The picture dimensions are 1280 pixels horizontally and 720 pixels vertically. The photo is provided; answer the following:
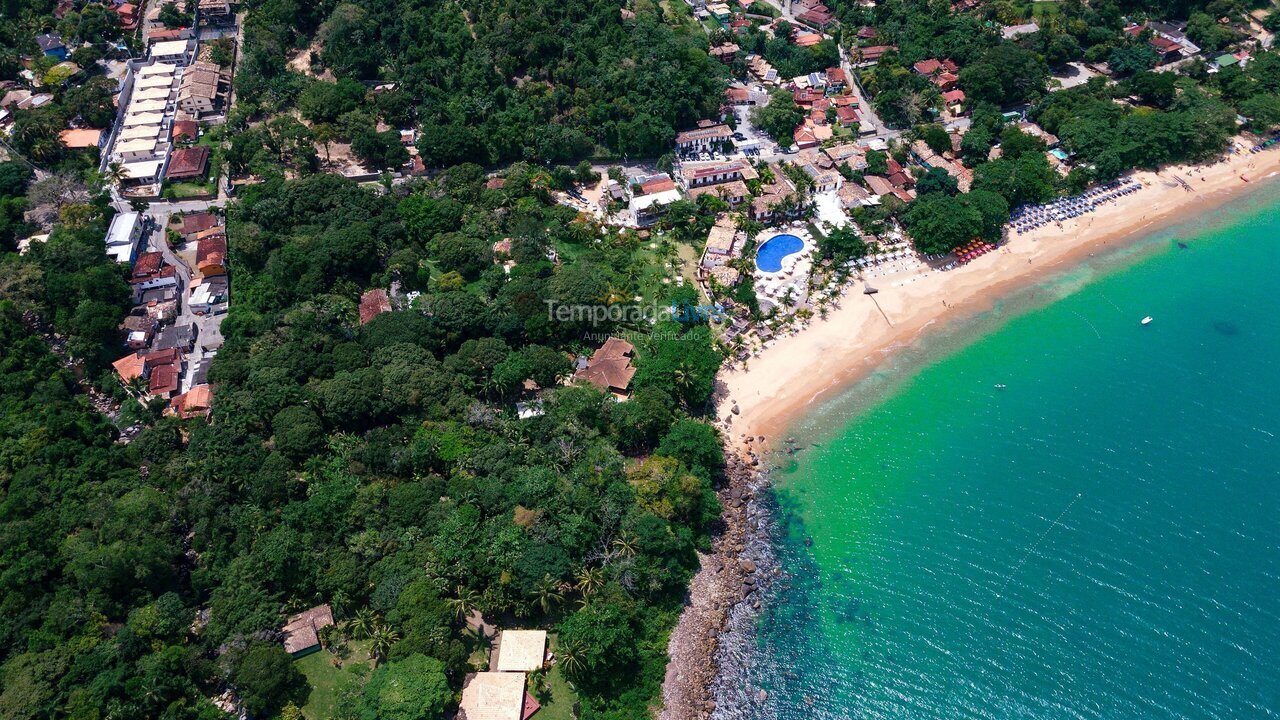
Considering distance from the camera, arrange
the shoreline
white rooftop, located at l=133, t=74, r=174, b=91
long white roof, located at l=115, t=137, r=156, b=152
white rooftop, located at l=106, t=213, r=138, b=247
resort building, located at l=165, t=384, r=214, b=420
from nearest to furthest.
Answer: the shoreline
resort building, located at l=165, t=384, r=214, b=420
white rooftop, located at l=106, t=213, r=138, b=247
long white roof, located at l=115, t=137, r=156, b=152
white rooftop, located at l=133, t=74, r=174, b=91

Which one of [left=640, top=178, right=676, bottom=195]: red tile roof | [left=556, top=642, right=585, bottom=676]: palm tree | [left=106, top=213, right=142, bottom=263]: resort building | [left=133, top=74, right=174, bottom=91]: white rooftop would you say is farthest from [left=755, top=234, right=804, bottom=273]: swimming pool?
[left=133, top=74, right=174, bottom=91]: white rooftop

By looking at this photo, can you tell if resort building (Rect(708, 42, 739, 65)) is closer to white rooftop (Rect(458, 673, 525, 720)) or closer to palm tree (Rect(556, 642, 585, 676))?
palm tree (Rect(556, 642, 585, 676))

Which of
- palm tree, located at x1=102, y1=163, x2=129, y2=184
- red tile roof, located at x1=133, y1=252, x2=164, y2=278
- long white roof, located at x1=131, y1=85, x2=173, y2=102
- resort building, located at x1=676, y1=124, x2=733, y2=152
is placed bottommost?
red tile roof, located at x1=133, y1=252, x2=164, y2=278

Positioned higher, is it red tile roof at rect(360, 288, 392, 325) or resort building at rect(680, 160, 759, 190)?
resort building at rect(680, 160, 759, 190)

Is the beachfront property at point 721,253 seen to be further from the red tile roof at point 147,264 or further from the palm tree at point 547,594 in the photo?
the red tile roof at point 147,264

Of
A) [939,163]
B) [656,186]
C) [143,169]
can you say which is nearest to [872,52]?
[939,163]

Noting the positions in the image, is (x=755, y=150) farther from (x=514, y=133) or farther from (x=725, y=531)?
(x=725, y=531)
